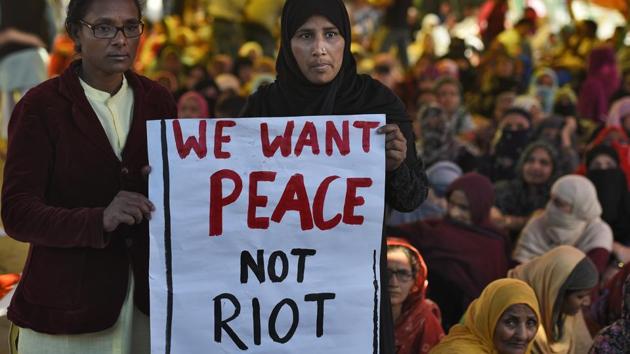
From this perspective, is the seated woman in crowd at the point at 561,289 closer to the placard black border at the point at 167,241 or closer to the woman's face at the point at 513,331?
the woman's face at the point at 513,331

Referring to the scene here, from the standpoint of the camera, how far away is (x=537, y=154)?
31.6 ft

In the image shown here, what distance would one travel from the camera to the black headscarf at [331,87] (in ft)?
13.7

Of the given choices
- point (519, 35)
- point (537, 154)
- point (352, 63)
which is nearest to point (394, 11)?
point (519, 35)

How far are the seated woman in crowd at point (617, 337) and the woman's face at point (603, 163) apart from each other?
4.09m

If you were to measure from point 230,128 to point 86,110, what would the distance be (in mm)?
397

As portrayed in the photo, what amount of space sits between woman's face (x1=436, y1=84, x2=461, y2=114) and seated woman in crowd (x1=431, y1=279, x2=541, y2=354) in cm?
718

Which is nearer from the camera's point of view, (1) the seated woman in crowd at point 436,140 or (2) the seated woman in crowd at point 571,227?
(2) the seated woman in crowd at point 571,227

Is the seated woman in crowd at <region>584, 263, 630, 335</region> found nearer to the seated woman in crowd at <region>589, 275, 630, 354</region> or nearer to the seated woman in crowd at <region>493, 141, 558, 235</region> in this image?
the seated woman in crowd at <region>589, 275, 630, 354</region>

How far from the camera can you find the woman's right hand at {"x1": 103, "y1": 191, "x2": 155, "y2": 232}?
12.6ft


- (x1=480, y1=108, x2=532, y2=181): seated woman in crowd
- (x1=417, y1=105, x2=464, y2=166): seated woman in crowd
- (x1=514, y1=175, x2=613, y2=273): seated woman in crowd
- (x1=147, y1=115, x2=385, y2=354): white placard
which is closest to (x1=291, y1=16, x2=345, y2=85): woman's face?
(x1=147, y1=115, x2=385, y2=354): white placard

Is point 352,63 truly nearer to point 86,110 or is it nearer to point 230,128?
point 230,128

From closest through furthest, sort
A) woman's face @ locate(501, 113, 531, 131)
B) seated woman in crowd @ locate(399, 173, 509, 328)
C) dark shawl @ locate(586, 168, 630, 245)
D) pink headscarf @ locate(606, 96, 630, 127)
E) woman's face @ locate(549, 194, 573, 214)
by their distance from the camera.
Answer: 1. seated woman in crowd @ locate(399, 173, 509, 328)
2. woman's face @ locate(549, 194, 573, 214)
3. dark shawl @ locate(586, 168, 630, 245)
4. woman's face @ locate(501, 113, 531, 131)
5. pink headscarf @ locate(606, 96, 630, 127)

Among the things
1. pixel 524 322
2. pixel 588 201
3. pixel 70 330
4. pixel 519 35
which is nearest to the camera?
pixel 70 330

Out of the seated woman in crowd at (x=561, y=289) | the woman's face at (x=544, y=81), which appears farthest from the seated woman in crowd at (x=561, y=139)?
the woman's face at (x=544, y=81)
